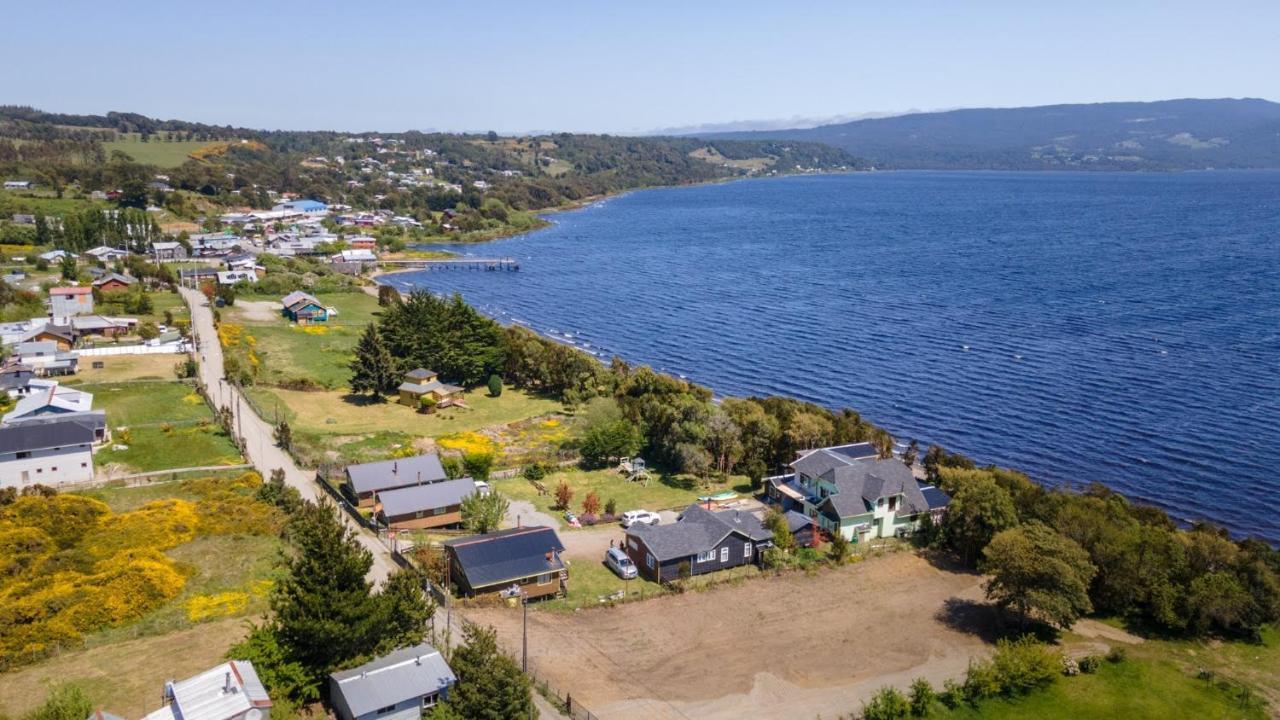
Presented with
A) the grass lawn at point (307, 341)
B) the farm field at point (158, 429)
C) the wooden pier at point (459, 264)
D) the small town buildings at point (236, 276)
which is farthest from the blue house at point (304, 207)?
the farm field at point (158, 429)

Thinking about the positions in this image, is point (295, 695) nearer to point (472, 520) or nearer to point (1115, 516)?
point (472, 520)

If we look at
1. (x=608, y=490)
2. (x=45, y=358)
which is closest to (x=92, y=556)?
(x=608, y=490)

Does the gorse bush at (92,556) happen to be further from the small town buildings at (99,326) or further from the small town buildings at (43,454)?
the small town buildings at (99,326)

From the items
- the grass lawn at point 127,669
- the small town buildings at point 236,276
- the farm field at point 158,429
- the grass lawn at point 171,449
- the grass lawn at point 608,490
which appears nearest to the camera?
the grass lawn at point 127,669

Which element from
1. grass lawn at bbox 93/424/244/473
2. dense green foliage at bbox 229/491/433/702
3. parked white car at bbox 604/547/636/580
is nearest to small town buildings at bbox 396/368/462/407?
grass lawn at bbox 93/424/244/473

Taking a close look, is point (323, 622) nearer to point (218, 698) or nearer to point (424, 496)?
point (218, 698)

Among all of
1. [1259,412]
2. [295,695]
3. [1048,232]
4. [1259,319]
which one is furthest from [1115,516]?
[1048,232]
